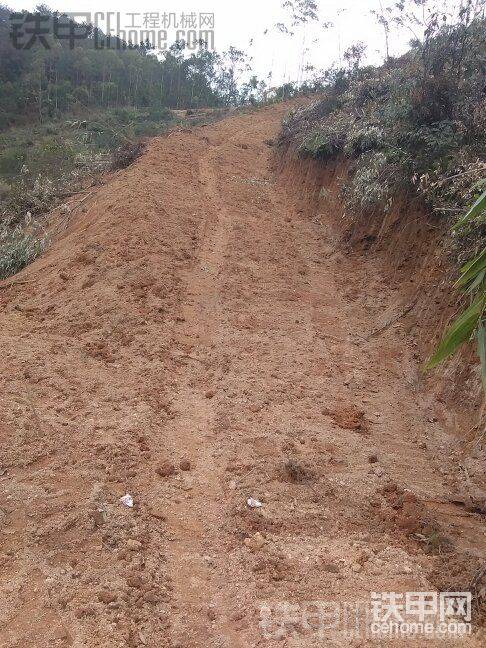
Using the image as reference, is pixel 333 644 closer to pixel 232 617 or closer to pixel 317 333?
pixel 232 617

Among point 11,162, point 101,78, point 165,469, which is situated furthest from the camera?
point 101,78

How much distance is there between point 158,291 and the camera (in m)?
6.97

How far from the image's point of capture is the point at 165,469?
4098mm

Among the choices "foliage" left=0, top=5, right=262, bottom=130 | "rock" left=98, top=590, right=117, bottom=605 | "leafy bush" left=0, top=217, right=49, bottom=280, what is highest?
"foliage" left=0, top=5, right=262, bottom=130

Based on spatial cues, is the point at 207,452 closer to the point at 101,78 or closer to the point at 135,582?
the point at 135,582

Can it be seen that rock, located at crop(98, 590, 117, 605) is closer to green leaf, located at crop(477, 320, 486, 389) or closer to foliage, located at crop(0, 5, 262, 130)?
green leaf, located at crop(477, 320, 486, 389)

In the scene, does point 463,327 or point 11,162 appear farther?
point 11,162

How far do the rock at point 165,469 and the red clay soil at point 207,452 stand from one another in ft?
0.05

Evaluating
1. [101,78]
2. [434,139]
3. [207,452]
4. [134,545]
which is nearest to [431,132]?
[434,139]

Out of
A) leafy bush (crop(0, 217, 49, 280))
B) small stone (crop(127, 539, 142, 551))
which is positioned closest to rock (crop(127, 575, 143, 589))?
small stone (crop(127, 539, 142, 551))

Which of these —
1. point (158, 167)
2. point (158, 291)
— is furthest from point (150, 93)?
point (158, 291)

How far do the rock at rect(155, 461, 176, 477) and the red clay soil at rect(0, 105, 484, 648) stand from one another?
17 mm

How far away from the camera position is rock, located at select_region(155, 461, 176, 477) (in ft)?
13.3

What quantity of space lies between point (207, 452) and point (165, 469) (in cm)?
44
